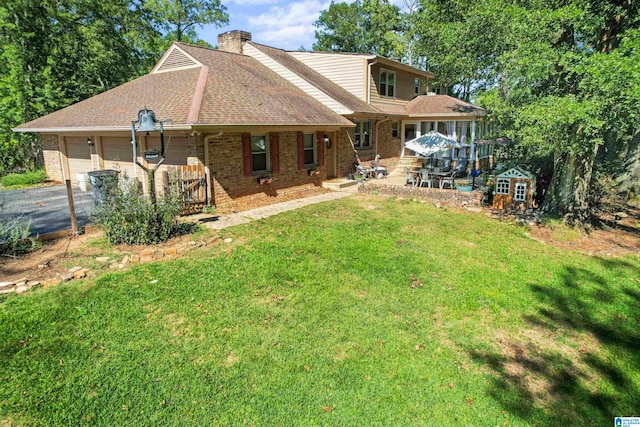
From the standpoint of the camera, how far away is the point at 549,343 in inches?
202

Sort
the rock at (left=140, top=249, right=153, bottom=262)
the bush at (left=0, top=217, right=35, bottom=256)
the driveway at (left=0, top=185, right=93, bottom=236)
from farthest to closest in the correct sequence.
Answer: the driveway at (left=0, top=185, right=93, bottom=236) < the rock at (left=140, top=249, right=153, bottom=262) < the bush at (left=0, top=217, right=35, bottom=256)

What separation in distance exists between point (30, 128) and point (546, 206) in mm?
18582

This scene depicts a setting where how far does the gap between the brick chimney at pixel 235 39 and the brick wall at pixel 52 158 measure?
9.00 metres

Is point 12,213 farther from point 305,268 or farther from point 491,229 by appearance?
point 491,229

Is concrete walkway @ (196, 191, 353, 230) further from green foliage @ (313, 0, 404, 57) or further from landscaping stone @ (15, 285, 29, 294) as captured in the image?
green foliage @ (313, 0, 404, 57)

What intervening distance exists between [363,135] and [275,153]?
7164 millimetres

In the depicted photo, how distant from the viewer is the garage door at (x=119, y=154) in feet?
43.0

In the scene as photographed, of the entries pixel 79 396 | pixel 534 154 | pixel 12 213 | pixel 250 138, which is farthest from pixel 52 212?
pixel 534 154

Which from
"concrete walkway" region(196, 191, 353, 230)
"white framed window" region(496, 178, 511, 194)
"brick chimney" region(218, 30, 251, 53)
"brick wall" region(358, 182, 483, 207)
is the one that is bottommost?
"concrete walkway" region(196, 191, 353, 230)

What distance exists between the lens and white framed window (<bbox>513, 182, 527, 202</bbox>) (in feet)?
38.9

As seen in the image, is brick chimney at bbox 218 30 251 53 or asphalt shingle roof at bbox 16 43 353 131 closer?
asphalt shingle roof at bbox 16 43 353 131

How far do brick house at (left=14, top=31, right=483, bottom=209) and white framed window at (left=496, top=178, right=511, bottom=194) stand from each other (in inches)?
246

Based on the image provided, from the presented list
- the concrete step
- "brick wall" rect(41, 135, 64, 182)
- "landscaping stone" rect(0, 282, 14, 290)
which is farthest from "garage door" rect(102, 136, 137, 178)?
"landscaping stone" rect(0, 282, 14, 290)

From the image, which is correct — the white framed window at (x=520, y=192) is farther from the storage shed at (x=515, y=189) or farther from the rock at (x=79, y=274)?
the rock at (x=79, y=274)
